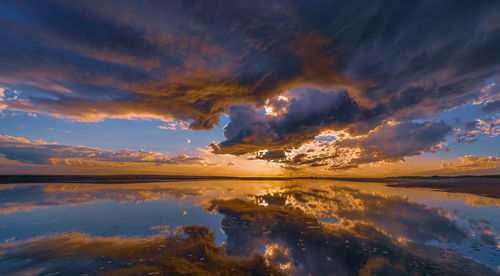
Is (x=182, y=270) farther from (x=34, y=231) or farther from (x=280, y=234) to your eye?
(x=34, y=231)

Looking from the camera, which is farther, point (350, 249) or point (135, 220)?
point (135, 220)

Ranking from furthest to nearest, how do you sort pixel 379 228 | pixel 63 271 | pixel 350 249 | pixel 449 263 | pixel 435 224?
1. pixel 435 224
2. pixel 379 228
3. pixel 350 249
4. pixel 449 263
5. pixel 63 271

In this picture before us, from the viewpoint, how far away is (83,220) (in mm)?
15250

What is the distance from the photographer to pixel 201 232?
41.3 feet

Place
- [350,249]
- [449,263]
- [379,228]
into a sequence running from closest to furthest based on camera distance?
[449,263], [350,249], [379,228]

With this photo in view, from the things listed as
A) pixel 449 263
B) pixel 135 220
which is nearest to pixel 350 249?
pixel 449 263

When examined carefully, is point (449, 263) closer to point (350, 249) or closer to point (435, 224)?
point (350, 249)

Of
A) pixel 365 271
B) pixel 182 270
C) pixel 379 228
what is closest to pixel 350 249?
pixel 365 271

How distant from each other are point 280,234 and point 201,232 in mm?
5002

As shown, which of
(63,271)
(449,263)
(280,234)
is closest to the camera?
(63,271)

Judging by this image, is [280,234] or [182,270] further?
[280,234]

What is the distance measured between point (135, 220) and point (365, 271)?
50.7 ft

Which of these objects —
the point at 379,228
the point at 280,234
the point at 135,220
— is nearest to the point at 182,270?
the point at 280,234

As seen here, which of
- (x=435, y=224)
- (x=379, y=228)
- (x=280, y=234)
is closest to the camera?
(x=280, y=234)
